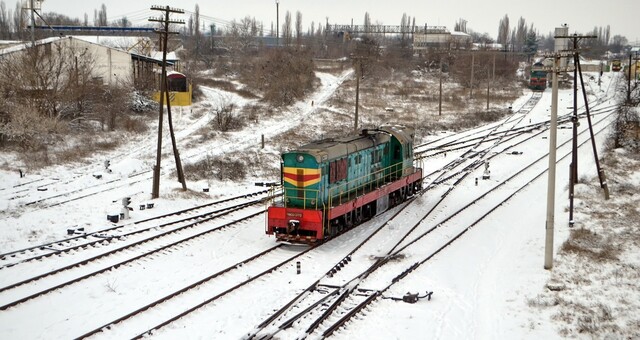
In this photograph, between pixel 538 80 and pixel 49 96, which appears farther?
pixel 538 80

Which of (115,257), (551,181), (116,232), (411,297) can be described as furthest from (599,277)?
(116,232)

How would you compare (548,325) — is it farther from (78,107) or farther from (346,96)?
(346,96)

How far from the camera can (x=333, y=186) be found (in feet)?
69.7

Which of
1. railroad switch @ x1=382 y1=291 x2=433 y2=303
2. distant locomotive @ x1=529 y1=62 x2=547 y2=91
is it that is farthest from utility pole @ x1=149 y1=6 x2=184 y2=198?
distant locomotive @ x1=529 y1=62 x2=547 y2=91

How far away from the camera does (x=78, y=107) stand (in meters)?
43.5

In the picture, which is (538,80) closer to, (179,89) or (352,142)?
Result: (179,89)

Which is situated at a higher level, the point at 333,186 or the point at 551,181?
the point at 551,181

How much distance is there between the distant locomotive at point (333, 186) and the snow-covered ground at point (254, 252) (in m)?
0.75

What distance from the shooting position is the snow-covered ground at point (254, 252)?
13688 millimetres

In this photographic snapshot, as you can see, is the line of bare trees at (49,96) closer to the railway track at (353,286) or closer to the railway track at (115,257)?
the railway track at (115,257)

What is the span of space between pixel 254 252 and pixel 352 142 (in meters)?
5.98

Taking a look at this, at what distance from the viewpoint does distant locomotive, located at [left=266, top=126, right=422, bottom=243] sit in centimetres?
2003

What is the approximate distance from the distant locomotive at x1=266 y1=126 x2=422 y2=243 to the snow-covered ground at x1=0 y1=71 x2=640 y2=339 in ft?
2.48

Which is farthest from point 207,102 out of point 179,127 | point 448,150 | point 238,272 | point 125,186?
point 238,272
